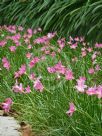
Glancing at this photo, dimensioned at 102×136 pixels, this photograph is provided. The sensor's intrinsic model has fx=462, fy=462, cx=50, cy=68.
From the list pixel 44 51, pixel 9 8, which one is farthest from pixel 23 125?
pixel 9 8

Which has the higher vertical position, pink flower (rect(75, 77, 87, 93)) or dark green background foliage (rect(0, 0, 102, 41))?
dark green background foliage (rect(0, 0, 102, 41))

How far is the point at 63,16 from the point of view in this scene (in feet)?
20.4

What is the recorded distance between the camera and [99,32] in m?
5.53

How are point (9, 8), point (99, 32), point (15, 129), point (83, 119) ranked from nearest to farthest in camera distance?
point (83, 119) → point (15, 129) → point (99, 32) → point (9, 8)

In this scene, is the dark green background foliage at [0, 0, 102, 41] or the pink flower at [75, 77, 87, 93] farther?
the dark green background foliage at [0, 0, 102, 41]

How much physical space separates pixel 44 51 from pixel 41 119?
1953 mm

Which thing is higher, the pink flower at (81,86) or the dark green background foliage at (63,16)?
the dark green background foliage at (63,16)

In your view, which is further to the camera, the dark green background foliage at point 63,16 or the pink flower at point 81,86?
the dark green background foliage at point 63,16

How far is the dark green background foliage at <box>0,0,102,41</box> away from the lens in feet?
18.3

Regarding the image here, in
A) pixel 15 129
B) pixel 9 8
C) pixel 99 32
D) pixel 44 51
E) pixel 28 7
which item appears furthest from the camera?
pixel 9 8

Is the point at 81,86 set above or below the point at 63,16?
below

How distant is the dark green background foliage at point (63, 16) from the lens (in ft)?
18.3

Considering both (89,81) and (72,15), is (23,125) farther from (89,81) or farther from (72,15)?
(72,15)

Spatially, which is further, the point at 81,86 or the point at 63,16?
the point at 63,16
